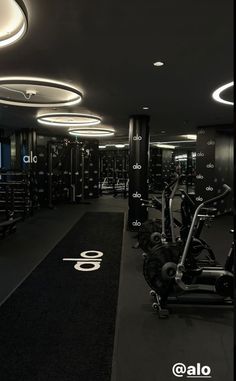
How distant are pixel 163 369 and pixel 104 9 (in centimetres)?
283

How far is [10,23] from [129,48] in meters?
1.23

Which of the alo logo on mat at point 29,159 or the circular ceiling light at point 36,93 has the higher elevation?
the circular ceiling light at point 36,93

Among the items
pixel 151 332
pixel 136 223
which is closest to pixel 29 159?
pixel 136 223

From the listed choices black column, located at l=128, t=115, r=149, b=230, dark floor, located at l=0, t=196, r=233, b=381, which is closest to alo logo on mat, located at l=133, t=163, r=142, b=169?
black column, located at l=128, t=115, r=149, b=230

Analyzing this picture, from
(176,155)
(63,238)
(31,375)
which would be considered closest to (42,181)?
(63,238)

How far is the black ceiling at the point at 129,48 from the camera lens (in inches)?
102

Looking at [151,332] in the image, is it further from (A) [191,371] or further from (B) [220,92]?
(B) [220,92]

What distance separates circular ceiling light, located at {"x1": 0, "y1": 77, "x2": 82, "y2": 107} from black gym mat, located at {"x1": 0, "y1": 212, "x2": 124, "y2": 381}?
272 centimetres

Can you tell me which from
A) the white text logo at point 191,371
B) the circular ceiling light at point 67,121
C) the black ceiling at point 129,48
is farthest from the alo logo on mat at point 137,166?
the white text logo at point 191,371

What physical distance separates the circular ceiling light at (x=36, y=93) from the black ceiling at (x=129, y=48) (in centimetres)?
24

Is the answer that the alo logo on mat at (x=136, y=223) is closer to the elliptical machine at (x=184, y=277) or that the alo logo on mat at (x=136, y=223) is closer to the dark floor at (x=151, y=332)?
the dark floor at (x=151, y=332)

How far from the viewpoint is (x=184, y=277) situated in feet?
10.5

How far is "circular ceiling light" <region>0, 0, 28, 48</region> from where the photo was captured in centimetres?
285

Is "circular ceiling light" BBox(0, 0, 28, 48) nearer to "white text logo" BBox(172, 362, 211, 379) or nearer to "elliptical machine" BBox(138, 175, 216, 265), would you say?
"elliptical machine" BBox(138, 175, 216, 265)
